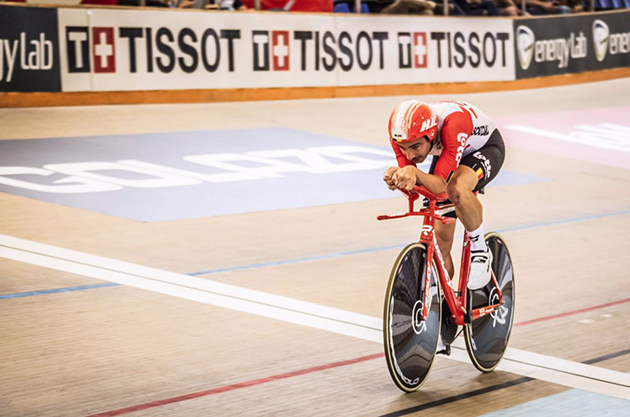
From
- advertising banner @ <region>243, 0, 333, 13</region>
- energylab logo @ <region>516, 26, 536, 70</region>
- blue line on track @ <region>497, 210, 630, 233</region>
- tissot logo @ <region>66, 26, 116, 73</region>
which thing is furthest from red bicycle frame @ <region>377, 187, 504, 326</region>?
energylab logo @ <region>516, 26, 536, 70</region>

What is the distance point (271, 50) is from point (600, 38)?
30.6ft

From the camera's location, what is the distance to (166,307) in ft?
17.8

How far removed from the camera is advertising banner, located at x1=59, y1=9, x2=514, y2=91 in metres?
12.3

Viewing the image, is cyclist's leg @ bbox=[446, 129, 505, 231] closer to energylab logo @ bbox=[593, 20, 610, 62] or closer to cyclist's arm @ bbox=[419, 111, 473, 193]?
cyclist's arm @ bbox=[419, 111, 473, 193]

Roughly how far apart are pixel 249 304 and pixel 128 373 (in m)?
1.32

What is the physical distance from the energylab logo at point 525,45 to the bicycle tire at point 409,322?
14.2 meters

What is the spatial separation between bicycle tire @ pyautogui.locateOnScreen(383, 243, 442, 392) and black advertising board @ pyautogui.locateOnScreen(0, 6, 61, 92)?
866 cm

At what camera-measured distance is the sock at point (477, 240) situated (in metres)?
4.27

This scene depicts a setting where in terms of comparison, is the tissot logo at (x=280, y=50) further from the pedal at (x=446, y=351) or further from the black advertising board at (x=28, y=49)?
the pedal at (x=446, y=351)

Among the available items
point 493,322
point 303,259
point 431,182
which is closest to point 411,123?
point 431,182

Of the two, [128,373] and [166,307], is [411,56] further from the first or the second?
[128,373]

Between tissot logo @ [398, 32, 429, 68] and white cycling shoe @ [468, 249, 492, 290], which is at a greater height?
white cycling shoe @ [468, 249, 492, 290]

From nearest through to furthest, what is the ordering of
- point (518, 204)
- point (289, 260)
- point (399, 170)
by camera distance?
point (399, 170) → point (289, 260) → point (518, 204)

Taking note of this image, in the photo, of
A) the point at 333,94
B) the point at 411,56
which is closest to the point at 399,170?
the point at 333,94
